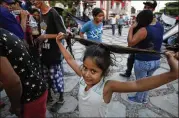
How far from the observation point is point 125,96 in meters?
3.84

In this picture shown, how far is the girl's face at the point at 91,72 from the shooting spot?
1504mm

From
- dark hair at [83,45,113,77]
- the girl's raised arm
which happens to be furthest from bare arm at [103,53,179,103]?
the girl's raised arm

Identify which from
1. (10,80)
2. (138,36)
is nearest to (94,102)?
(10,80)

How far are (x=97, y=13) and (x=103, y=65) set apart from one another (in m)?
2.46

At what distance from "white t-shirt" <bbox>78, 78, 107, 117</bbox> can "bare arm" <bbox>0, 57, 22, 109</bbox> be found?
0.47 meters

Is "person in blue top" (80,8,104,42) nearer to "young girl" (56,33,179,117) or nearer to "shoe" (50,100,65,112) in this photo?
"shoe" (50,100,65,112)

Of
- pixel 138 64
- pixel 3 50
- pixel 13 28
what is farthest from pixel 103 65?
pixel 138 64

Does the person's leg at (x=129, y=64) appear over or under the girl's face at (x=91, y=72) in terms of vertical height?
under

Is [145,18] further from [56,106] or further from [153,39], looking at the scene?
[56,106]

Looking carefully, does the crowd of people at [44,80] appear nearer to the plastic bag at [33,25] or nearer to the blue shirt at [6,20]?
the blue shirt at [6,20]

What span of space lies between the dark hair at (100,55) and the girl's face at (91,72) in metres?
0.03

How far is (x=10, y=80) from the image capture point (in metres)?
1.30

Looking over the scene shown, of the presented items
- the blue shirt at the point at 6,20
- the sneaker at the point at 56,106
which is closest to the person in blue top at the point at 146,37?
the sneaker at the point at 56,106

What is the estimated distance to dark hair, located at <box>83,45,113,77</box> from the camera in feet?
4.97
